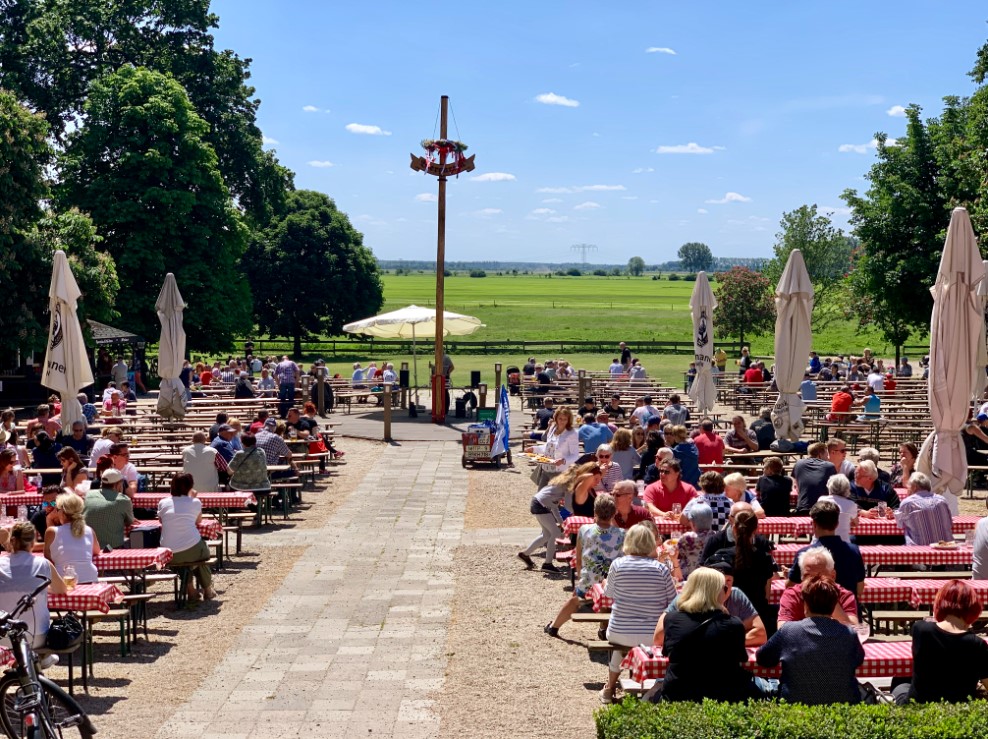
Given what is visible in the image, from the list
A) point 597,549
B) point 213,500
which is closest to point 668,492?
point 597,549

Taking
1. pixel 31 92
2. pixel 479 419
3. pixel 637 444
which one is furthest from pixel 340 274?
pixel 637 444

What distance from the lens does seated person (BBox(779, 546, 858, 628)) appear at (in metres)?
6.70

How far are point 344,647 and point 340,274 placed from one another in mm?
52519

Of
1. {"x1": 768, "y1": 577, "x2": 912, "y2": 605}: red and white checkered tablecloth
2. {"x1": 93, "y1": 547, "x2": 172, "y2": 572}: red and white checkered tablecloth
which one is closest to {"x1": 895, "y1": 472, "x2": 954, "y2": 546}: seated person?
{"x1": 768, "y1": 577, "x2": 912, "y2": 605}: red and white checkered tablecloth

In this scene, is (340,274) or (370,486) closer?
(370,486)

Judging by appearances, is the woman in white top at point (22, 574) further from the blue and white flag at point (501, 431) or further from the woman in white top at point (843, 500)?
the blue and white flag at point (501, 431)

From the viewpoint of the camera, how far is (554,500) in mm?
12055

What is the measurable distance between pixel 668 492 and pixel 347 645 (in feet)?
12.0

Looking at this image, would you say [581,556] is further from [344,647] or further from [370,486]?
[370,486]

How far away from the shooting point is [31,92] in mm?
43500

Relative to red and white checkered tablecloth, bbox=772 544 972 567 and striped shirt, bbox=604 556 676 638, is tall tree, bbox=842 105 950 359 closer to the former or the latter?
red and white checkered tablecloth, bbox=772 544 972 567

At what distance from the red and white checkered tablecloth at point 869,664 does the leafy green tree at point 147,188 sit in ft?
107

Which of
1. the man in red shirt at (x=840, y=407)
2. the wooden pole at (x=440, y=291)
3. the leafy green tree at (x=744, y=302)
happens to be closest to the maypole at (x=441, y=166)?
the wooden pole at (x=440, y=291)

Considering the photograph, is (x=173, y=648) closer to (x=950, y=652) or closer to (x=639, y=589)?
(x=639, y=589)
